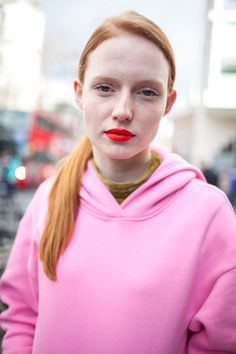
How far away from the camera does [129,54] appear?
0.91 metres

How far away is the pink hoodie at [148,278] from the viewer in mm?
933

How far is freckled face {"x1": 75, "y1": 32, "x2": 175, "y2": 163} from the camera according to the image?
91 centimetres

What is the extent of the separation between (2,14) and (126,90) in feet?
2.48

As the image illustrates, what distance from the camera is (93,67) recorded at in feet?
3.12

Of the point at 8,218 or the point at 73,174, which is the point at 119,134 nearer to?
the point at 73,174

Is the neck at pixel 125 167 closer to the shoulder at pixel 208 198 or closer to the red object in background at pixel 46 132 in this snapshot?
the shoulder at pixel 208 198

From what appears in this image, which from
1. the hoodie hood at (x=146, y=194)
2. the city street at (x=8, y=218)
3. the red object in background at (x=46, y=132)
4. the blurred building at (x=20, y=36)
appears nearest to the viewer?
the hoodie hood at (x=146, y=194)

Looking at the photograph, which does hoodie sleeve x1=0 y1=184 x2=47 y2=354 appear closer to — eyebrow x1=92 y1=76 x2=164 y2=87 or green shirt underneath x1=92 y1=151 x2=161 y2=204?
green shirt underneath x1=92 y1=151 x2=161 y2=204

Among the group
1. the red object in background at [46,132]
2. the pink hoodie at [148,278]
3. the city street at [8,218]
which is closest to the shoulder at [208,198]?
the pink hoodie at [148,278]

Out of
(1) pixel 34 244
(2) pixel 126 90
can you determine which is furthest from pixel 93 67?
(1) pixel 34 244

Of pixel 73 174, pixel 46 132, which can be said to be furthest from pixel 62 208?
pixel 46 132

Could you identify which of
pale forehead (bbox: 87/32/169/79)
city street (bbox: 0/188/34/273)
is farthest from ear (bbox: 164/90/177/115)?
city street (bbox: 0/188/34/273)

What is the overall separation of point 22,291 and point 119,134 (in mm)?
536

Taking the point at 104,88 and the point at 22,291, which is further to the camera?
the point at 22,291
